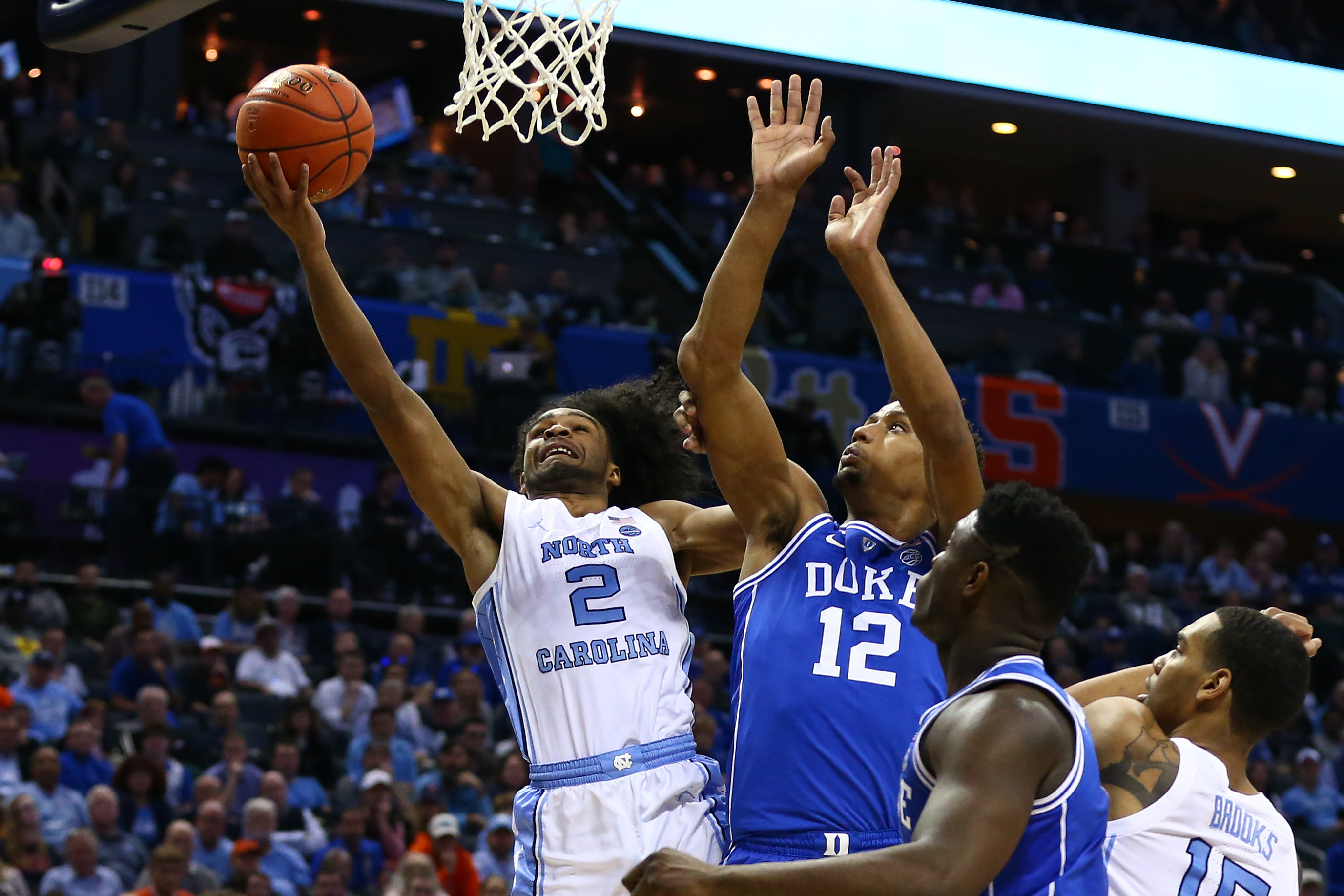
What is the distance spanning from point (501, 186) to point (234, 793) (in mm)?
12355

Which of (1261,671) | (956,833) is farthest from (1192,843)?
(956,833)

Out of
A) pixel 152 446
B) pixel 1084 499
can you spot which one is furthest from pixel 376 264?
pixel 1084 499

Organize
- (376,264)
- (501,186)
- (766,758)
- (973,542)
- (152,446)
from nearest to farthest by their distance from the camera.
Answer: (973,542), (766,758), (152,446), (376,264), (501,186)

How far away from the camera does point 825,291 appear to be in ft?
60.7

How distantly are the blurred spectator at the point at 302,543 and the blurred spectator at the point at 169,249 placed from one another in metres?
3.04

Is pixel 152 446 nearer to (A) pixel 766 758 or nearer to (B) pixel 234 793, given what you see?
(B) pixel 234 793

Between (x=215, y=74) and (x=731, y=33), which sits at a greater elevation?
(x=215, y=74)

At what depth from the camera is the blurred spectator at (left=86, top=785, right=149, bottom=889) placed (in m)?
8.97

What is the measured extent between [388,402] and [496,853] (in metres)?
6.12

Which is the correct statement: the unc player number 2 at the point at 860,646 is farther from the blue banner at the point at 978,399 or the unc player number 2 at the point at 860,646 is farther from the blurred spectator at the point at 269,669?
the blue banner at the point at 978,399

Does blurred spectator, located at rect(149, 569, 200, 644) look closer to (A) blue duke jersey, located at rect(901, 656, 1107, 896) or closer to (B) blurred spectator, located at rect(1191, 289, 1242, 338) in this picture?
(A) blue duke jersey, located at rect(901, 656, 1107, 896)

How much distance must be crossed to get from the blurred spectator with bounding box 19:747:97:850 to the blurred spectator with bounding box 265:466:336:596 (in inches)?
139

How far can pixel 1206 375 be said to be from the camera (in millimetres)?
19609

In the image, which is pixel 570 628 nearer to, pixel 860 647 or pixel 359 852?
pixel 860 647
